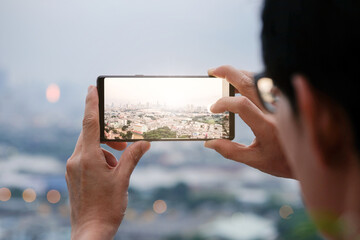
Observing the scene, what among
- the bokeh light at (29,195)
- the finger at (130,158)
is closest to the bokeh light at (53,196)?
the bokeh light at (29,195)

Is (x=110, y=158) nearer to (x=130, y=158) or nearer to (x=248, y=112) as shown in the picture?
(x=130, y=158)

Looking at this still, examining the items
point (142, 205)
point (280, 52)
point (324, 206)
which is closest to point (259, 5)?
point (280, 52)

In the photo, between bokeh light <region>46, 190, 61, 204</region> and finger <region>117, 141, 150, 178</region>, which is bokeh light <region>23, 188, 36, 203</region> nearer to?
bokeh light <region>46, 190, 61, 204</region>

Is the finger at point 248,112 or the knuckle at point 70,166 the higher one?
the finger at point 248,112

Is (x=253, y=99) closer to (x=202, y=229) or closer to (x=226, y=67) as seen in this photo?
(x=226, y=67)

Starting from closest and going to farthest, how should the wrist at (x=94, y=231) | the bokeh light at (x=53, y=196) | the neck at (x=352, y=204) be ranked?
the neck at (x=352, y=204) → the wrist at (x=94, y=231) → the bokeh light at (x=53, y=196)

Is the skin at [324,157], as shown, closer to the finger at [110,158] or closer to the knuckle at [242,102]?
the knuckle at [242,102]
